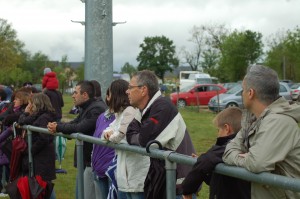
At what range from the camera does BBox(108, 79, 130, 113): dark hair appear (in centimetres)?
544

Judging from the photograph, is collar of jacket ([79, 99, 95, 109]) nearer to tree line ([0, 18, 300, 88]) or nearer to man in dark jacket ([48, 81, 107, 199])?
man in dark jacket ([48, 81, 107, 199])

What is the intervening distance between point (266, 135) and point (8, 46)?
73673 mm

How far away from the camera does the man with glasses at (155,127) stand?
442 centimetres

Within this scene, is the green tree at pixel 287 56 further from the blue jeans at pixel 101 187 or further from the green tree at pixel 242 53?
the blue jeans at pixel 101 187

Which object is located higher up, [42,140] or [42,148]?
[42,140]

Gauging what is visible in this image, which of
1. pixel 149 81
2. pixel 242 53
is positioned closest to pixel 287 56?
pixel 242 53

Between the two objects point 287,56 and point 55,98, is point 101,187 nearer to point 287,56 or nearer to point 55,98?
point 55,98

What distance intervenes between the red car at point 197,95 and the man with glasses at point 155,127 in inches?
1198

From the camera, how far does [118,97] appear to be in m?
5.46

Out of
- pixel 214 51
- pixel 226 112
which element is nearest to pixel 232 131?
pixel 226 112

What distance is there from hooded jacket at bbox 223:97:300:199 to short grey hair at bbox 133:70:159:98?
1572mm

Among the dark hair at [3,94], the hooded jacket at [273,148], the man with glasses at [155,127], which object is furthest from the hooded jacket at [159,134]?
the dark hair at [3,94]

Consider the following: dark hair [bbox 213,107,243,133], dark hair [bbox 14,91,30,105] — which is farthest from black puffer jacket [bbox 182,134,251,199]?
dark hair [bbox 14,91,30,105]

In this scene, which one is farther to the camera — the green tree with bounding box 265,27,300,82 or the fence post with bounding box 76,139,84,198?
the green tree with bounding box 265,27,300,82
